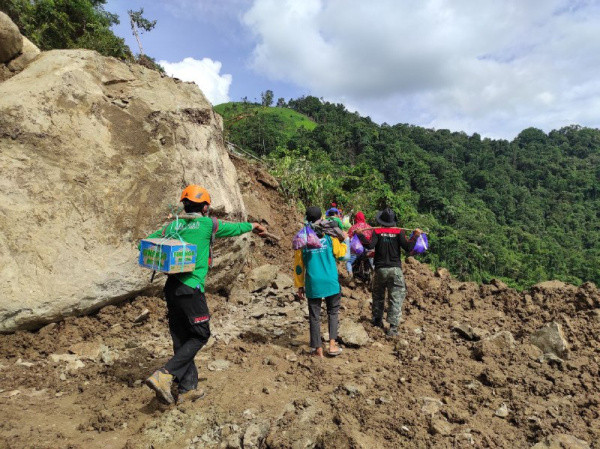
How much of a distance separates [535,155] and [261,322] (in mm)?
111562

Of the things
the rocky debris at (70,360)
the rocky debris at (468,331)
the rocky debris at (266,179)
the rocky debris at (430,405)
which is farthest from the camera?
the rocky debris at (266,179)

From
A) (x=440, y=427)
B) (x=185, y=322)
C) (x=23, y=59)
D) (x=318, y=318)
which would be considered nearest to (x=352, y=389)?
(x=440, y=427)

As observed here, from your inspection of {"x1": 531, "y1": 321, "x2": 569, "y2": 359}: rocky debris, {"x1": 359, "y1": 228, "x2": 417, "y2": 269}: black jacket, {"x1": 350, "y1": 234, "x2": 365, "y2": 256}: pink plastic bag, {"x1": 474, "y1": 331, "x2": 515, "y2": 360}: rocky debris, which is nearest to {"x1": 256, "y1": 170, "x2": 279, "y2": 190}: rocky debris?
{"x1": 350, "y1": 234, "x2": 365, "y2": 256}: pink plastic bag

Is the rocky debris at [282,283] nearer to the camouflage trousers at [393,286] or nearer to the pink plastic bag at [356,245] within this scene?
the pink plastic bag at [356,245]

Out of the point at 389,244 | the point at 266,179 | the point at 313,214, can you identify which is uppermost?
the point at 266,179

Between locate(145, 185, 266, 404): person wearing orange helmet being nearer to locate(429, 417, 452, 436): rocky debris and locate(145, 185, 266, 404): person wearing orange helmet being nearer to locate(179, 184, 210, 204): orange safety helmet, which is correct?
locate(179, 184, 210, 204): orange safety helmet

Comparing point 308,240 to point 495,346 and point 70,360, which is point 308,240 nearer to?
point 495,346

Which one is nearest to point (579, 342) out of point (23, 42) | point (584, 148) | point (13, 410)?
point (13, 410)

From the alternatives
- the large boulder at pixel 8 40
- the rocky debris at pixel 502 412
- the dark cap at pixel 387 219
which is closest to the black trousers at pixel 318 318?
the dark cap at pixel 387 219

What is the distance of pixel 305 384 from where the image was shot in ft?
11.9

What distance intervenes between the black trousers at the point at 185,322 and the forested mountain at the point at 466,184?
7149 mm

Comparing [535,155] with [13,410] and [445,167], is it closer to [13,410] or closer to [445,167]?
[445,167]

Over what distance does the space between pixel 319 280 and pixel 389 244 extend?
4.67 ft

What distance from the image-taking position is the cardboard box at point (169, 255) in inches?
115
